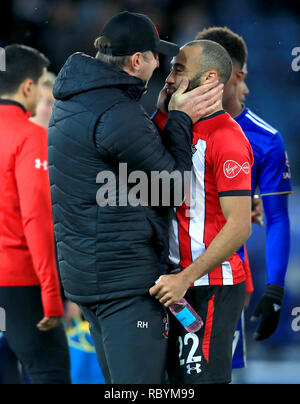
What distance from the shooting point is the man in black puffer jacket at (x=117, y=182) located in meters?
1.84

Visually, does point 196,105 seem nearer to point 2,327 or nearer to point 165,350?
point 165,350

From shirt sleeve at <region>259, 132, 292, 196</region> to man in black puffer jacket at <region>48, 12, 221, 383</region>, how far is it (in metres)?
0.69

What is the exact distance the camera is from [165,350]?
1.94m

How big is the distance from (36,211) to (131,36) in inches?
42.9

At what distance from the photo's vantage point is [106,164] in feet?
6.18

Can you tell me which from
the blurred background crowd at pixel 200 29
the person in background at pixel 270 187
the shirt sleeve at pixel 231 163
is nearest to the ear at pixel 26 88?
the person in background at pixel 270 187

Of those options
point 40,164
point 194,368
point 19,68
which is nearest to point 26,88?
point 19,68

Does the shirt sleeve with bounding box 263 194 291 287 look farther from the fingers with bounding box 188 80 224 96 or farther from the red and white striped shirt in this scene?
the fingers with bounding box 188 80 224 96

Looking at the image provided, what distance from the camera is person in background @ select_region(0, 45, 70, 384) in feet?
9.06

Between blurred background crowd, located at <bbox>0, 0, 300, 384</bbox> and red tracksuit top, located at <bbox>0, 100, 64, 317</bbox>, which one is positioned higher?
blurred background crowd, located at <bbox>0, 0, 300, 384</bbox>

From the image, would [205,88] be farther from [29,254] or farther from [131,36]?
[29,254]

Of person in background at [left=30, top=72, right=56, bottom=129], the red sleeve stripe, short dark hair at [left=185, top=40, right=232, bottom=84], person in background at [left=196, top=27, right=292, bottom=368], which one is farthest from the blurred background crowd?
the red sleeve stripe

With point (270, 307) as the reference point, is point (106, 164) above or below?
above

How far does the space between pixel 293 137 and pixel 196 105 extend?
3.26 metres
